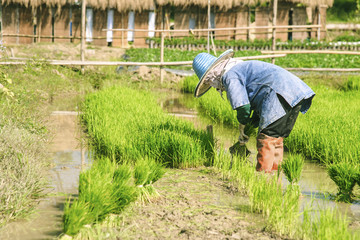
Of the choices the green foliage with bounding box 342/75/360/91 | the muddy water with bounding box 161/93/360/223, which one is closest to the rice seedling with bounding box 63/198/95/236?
the muddy water with bounding box 161/93/360/223

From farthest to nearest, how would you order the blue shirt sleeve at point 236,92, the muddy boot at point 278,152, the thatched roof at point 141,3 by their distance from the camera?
1. the thatched roof at point 141,3
2. the muddy boot at point 278,152
3. the blue shirt sleeve at point 236,92

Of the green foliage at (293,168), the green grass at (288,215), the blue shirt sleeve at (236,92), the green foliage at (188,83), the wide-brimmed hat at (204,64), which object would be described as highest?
the wide-brimmed hat at (204,64)

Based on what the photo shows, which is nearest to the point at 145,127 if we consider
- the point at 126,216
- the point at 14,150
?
the point at 14,150

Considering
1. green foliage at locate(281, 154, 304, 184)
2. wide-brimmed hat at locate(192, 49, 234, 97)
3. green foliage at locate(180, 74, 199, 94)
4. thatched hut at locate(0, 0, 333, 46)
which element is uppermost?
thatched hut at locate(0, 0, 333, 46)

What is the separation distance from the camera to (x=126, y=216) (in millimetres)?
2754

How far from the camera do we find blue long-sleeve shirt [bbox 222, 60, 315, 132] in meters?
3.40

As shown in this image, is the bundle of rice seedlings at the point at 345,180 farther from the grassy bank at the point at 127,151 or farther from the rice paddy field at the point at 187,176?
the grassy bank at the point at 127,151

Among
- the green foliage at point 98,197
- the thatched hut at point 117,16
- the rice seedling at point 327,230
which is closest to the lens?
the rice seedling at point 327,230

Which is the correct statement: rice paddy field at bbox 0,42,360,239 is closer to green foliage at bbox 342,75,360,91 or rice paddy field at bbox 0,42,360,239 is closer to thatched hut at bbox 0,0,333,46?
green foliage at bbox 342,75,360,91

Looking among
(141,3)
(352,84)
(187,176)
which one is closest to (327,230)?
(187,176)

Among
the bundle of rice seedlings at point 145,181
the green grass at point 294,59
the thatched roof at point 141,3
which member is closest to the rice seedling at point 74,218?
the bundle of rice seedlings at point 145,181

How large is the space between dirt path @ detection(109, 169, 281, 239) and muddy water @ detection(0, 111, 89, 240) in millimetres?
420

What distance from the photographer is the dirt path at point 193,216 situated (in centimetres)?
251

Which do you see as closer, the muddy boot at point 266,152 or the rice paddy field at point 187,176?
the rice paddy field at point 187,176
